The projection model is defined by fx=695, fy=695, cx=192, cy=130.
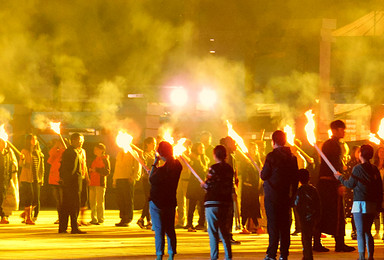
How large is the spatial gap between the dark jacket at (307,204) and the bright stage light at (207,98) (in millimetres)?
15325

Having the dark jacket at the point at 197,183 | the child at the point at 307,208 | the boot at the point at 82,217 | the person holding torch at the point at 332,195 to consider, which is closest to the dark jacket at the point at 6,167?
the boot at the point at 82,217

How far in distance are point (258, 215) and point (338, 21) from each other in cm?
1256

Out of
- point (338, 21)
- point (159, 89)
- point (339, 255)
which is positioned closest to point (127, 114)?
point (159, 89)

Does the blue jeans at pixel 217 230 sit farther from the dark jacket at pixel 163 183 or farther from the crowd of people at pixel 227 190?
the dark jacket at pixel 163 183

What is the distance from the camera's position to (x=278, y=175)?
792cm

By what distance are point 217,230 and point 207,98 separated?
16.0 meters

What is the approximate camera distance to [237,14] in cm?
2386

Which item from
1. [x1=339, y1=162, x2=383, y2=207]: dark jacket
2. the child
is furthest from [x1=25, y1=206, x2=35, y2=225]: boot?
[x1=339, y1=162, x2=383, y2=207]: dark jacket

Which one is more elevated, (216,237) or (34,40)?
(34,40)

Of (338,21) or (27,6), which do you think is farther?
(338,21)

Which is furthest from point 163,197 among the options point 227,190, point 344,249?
point 344,249

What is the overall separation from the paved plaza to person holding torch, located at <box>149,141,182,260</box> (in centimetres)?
79

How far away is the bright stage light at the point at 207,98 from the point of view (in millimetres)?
23625

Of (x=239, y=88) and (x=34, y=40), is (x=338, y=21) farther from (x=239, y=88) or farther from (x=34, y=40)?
(x=34, y=40)
